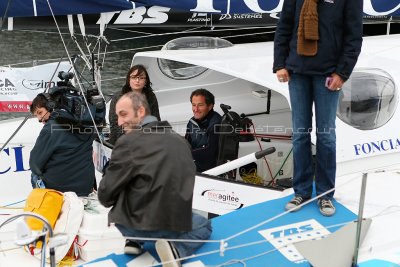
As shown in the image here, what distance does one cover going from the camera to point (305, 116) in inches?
143

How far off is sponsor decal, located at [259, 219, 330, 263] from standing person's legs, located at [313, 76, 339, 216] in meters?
0.19

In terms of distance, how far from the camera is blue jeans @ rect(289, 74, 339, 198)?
11.6 ft

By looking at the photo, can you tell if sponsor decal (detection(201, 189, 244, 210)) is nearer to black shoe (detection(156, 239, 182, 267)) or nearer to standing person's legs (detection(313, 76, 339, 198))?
standing person's legs (detection(313, 76, 339, 198))

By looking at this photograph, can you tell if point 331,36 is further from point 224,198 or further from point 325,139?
point 224,198

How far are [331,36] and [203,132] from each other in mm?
1947

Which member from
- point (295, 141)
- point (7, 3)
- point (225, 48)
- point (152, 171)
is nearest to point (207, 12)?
point (225, 48)

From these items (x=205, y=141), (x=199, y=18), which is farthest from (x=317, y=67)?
(x=199, y=18)

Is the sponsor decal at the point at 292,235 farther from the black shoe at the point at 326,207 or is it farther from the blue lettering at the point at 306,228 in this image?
the black shoe at the point at 326,207

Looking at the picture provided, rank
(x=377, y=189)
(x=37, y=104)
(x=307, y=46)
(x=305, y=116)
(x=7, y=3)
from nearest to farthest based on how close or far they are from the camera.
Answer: (x=307, y=46)
(x=305, y=116)
(x=377, y=189)
(x=37, y=104)
(x=7, y=3)

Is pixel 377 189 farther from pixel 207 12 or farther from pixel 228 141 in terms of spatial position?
pixel 207 12

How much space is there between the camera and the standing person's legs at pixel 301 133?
11.7ft

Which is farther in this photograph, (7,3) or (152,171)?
(7,3)

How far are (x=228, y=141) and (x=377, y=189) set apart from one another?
4.49 ft

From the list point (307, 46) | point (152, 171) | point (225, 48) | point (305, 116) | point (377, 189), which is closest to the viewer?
point (152, 171)
